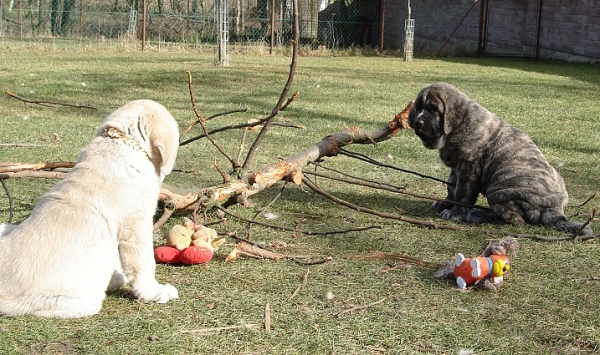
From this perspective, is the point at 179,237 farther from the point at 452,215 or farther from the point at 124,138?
the point at 452,215

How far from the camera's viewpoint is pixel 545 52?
25.8 meters

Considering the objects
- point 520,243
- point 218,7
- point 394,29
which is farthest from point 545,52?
point 520,243

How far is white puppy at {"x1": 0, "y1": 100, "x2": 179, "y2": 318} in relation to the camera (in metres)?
3.98

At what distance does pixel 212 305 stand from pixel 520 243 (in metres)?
2.75

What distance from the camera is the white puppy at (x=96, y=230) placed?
3.98 meters

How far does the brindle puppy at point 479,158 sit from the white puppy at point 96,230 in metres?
3.23

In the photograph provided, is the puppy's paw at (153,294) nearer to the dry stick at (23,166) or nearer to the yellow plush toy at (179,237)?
the yellow plush toy at (179,237)

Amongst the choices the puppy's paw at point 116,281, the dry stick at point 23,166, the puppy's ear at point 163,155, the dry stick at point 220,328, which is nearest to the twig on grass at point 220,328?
the dry stick at point 220,328

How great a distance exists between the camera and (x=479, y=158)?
6934mm

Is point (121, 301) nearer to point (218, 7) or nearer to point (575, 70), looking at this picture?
point (218, 7)

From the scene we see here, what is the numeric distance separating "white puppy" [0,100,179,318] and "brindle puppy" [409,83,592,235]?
127 inches

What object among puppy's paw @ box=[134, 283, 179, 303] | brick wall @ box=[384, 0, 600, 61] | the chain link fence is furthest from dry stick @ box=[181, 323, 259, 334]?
the chain link fence

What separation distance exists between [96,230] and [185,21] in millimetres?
26975

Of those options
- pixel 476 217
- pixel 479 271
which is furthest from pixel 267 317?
pixel 476 217
